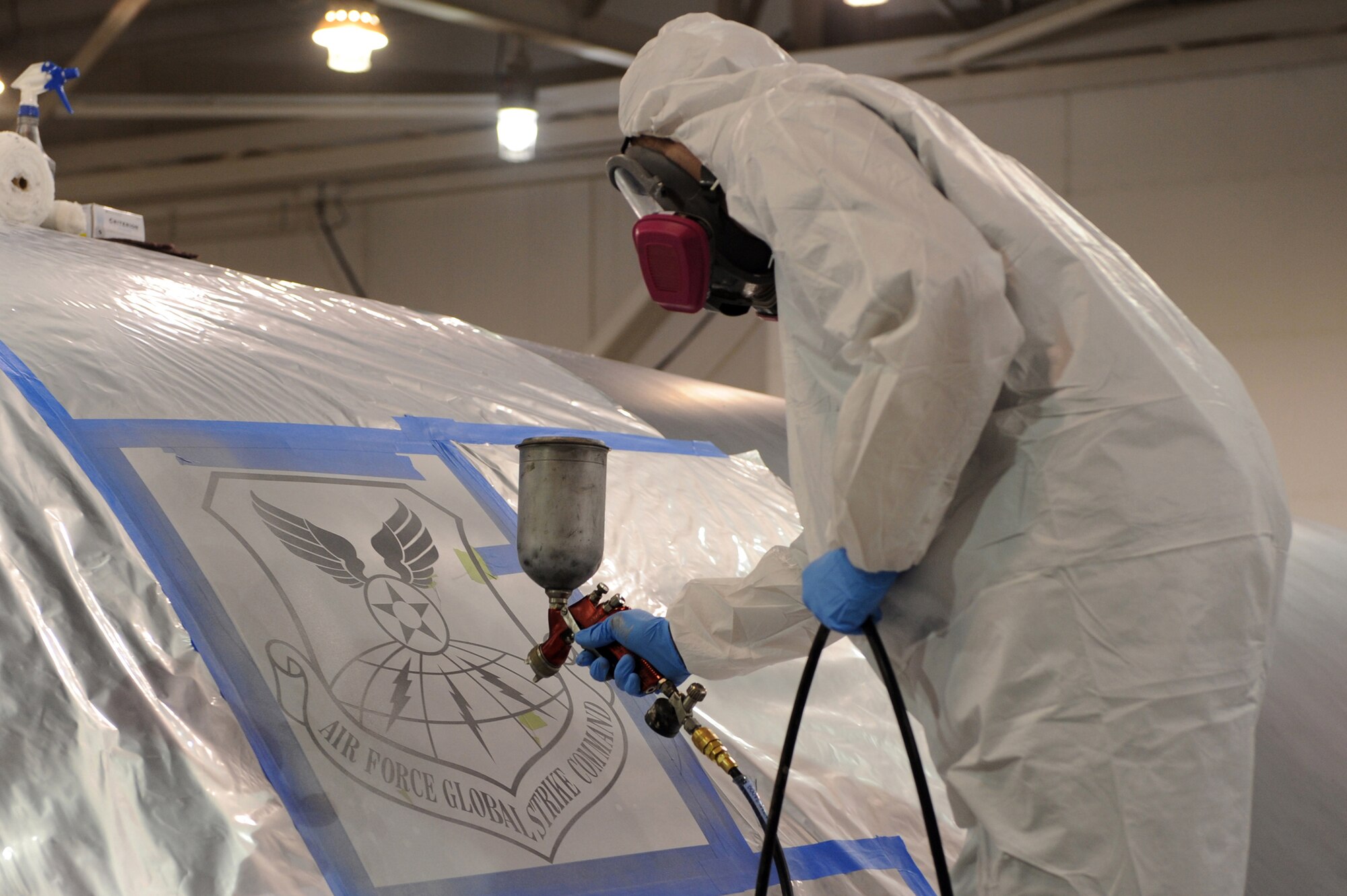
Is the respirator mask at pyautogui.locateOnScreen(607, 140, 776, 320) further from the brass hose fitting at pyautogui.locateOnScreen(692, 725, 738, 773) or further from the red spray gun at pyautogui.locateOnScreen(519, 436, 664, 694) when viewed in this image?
the brass hose fitting at pyautogui.locateOnScreen(692, 725, 738, 773)

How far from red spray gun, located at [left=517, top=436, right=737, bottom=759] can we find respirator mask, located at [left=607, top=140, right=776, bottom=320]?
0.64 feet

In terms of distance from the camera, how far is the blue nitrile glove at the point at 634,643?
51.6 inches

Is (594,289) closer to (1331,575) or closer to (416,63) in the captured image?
(416,63)

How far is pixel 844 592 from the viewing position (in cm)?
110

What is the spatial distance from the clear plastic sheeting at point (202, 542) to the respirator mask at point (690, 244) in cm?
50

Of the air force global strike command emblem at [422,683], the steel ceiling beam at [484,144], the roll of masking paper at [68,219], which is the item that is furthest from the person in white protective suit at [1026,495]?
the steel ceiling beam at [484,144]

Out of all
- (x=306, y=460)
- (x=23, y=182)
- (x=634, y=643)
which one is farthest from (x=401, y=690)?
(x=23, y=182)

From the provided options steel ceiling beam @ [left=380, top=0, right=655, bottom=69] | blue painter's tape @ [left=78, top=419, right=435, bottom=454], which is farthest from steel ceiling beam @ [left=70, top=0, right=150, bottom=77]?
blue painter's tape @ [left=78, top=419, right=435, bottom=454]

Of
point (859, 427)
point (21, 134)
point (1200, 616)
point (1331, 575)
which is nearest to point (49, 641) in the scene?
point (859, 427)

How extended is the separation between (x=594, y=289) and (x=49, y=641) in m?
4.88

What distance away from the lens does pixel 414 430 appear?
5.76ft

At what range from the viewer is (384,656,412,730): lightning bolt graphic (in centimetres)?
128

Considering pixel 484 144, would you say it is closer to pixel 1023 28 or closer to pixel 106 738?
pixel 1023 28

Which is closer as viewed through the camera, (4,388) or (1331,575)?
(4,388)
